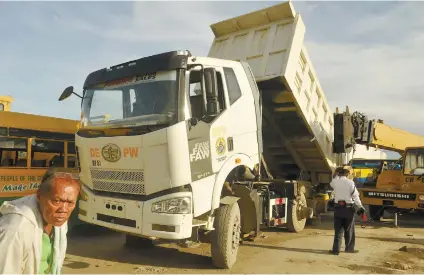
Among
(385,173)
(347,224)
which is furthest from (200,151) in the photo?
(385,173)

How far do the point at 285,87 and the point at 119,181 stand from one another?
11.2 ft

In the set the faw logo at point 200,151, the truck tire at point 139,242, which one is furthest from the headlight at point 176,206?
the truck tire at point 139,242

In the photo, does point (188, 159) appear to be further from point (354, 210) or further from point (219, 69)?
point (354, 210)

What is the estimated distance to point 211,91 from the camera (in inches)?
192

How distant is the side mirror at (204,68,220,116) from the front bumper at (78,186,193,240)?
1111 mm

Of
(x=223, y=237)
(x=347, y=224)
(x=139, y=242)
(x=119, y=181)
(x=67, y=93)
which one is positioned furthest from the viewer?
(x=139, y=242)

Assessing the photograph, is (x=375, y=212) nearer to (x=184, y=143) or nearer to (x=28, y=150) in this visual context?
(x=184, y=143)

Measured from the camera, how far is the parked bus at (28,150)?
21.9 ft

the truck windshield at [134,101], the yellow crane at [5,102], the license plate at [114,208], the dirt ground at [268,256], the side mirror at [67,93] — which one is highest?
the yellow crane at [5,102]

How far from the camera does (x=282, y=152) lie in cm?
831

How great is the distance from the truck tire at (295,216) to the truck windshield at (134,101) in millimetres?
3840

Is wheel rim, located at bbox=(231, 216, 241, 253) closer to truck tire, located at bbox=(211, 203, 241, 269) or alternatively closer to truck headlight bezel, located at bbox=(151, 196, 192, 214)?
truck tire, located at bbox=(211, 203, 241, 269)

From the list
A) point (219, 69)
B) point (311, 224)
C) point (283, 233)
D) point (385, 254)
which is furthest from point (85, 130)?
point (311, 224)

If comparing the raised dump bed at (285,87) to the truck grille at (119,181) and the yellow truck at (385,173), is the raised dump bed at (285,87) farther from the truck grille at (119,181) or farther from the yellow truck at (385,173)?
the truck grille at (119,181)
